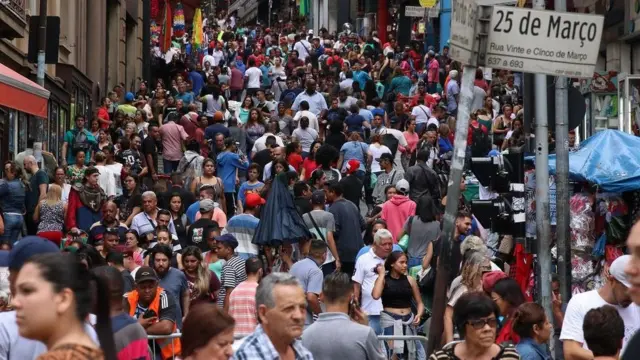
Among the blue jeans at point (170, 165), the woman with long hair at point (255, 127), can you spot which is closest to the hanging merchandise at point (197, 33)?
the woman with long hair at point (255, 127)

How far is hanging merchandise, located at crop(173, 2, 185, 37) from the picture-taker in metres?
60.1

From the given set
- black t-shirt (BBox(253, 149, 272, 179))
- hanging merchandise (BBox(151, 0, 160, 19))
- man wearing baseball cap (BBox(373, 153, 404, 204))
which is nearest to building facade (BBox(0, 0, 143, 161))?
black t-shirt (BBox(253, 149, 272, 179))

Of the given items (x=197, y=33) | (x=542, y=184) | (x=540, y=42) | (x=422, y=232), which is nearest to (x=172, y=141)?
(x=422, y=232)

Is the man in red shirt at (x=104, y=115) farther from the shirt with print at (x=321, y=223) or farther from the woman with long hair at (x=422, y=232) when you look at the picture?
the woman with long hair at (x=422, y=232)

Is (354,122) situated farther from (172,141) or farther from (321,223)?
(321,223)

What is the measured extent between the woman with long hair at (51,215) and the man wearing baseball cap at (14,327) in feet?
42.8

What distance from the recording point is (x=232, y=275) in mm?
15148

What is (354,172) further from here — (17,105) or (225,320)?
(225,320)

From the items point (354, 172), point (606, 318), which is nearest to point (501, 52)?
point (606, 318)

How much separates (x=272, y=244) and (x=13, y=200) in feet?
17.1

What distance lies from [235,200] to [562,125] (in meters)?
11.4

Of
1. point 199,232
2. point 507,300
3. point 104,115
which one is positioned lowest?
point 507,300

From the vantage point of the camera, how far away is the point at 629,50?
28297 millimetres

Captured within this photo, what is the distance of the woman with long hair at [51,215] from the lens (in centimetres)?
2055
